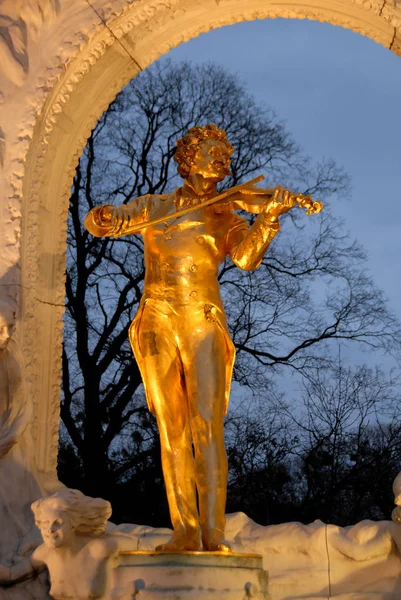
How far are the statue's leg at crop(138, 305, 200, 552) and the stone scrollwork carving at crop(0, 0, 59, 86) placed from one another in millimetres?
2428

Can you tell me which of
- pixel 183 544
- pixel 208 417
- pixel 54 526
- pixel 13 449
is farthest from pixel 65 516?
pixel 13 449

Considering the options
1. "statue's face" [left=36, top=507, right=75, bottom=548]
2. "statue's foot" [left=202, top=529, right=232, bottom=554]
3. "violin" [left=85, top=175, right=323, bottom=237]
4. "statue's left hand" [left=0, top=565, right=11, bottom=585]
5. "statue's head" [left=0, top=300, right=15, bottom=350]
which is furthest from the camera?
"statue's head" [left=0, top=300, right=15, bottom=350]

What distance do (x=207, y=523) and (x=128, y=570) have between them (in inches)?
17.6

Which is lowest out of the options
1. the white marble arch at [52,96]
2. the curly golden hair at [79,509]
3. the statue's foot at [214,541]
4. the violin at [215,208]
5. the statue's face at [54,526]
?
the statue's foot at [214,541]

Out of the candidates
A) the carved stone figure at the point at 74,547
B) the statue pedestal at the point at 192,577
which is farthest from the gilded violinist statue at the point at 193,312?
the carved stone figure at the point at 74,547

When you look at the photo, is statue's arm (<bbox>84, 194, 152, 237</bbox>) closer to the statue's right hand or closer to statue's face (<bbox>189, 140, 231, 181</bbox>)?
the statue's right hand

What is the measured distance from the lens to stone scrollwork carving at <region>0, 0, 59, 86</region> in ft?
24.5

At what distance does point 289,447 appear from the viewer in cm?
1363

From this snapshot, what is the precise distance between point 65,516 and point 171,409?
813 mm

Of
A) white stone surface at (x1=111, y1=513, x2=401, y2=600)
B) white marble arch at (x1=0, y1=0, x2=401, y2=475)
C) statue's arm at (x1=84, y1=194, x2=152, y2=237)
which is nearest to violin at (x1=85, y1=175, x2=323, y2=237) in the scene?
statue's arm at (x1=84, y1=194, x2=152, y2=237)

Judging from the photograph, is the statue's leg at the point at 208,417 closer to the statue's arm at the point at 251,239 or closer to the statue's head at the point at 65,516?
the statue's arm at the point at 251,239

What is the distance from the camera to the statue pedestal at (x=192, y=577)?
17.1 ft

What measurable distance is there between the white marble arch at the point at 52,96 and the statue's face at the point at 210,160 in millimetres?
1668

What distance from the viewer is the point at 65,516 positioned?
5.92 meters
